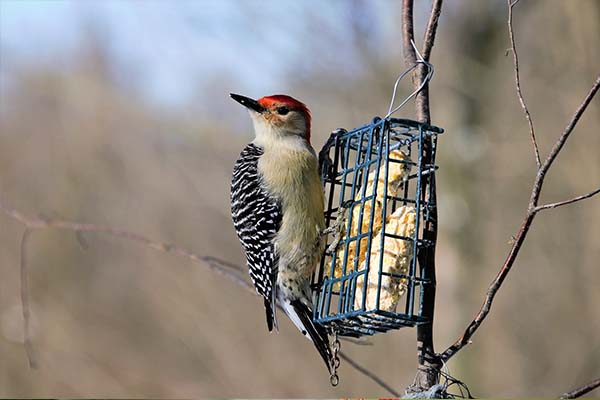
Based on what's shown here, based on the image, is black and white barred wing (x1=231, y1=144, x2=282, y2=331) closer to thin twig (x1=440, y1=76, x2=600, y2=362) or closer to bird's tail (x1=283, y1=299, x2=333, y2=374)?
bird's tail (x1=283, y1=299, x2=333, y2=374)

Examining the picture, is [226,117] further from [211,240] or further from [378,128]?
[378,128]

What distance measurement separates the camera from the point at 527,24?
10.6m

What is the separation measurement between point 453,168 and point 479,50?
1.52m

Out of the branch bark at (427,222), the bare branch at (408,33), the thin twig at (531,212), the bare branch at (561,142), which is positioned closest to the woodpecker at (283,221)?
the branch bark at (427,222)

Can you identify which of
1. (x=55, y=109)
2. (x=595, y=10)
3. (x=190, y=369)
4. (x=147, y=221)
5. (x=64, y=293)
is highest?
(x=55, y=109)

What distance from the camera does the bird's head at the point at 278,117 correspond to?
4.67m

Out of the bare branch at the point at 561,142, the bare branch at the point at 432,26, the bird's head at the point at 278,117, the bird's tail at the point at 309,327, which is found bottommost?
the bird's tail at the point at 309,327

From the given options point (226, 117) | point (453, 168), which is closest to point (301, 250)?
point (453, 168)

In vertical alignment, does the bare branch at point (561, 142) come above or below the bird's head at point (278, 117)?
below

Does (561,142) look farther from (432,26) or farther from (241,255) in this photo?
(241,255)

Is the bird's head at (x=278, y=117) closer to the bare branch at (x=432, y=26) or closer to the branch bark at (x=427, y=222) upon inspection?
the branch bark at (x=427, y=222)

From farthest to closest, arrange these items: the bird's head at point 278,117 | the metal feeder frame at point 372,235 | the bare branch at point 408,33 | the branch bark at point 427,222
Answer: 1. the bird's head at point 278,117
2. the metal feeder frame at point 372,235
3. the bare branch at point 408,33
4. the branch bark at point 427,222

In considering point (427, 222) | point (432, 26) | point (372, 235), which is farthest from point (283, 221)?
point (432, 26)

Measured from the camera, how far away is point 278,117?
4.68 meters
